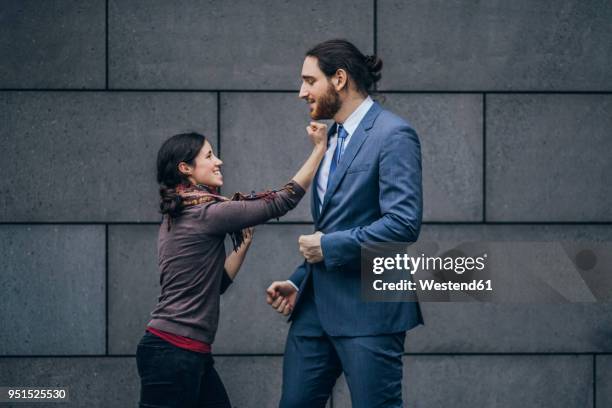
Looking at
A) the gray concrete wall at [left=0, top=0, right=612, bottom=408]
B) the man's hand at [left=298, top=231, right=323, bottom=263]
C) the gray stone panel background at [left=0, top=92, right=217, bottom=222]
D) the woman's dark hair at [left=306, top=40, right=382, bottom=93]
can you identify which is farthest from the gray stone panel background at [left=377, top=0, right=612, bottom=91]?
the man's hand at [left=298, top=231, right=323, bottom=263]

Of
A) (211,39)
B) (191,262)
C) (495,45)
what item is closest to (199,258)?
(191,262)

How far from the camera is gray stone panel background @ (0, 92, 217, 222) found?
5602 millimetres

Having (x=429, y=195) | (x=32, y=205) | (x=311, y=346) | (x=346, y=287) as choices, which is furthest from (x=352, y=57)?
(x=32, y=205)

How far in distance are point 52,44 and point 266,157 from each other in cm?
162

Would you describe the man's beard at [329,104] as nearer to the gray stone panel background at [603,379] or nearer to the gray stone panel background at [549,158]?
the gray stone panel background at [549,158]

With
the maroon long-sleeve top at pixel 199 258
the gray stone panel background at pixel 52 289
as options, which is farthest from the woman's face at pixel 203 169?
the gray stone panel background at pixel 52 289

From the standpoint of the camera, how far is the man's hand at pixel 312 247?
3686 millimetres

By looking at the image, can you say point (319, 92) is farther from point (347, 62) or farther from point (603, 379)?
point (603, 379)

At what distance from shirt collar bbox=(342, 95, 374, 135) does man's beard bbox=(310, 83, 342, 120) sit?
85 millimetres

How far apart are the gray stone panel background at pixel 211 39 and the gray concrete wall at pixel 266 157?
0.4 inches

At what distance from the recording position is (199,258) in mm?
3982

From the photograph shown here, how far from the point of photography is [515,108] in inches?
224

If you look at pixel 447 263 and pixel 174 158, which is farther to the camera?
pixel 447 263

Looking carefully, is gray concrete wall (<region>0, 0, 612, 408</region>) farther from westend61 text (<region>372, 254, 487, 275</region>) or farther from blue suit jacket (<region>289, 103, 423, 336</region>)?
blue suit jacket (<region>289, 103, 423, 336</region>)
